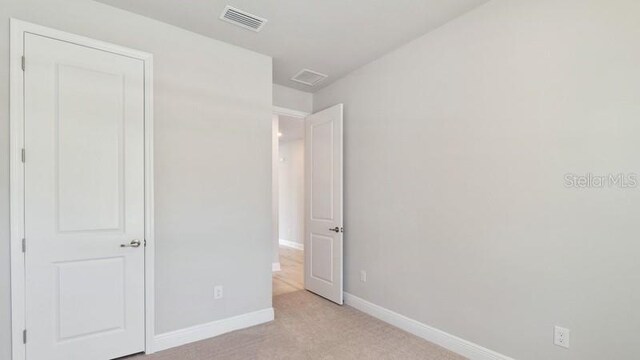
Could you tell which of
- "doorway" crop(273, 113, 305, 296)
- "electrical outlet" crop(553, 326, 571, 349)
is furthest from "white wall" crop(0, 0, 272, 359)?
"doorway" crop(273, 113, 305, 296)

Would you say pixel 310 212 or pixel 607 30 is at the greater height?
pixel 607 30

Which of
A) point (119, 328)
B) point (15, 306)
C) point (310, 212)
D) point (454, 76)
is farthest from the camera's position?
point (310, 212)

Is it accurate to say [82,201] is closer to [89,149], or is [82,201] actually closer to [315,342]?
[89,149]

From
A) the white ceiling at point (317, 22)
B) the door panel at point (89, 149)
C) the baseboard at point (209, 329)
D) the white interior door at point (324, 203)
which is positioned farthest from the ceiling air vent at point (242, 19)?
the baseboard at point (209, 329)

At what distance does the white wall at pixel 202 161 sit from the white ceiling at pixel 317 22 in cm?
18

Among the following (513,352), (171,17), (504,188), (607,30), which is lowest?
(513,352)

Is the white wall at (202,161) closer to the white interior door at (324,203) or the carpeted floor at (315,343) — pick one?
the carpeted floor at (315,343)

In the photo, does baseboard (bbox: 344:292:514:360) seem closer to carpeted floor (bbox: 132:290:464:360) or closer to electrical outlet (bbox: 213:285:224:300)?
carpeted floor (bbox: 132:290:464:360)

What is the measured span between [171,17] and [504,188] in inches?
113

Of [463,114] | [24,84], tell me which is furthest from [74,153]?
[463,114]

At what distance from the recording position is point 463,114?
96.4 inches

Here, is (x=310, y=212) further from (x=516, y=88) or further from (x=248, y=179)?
(x=516, y=88)

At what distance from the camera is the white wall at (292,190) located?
707 centimetres

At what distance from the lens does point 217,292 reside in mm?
2777
